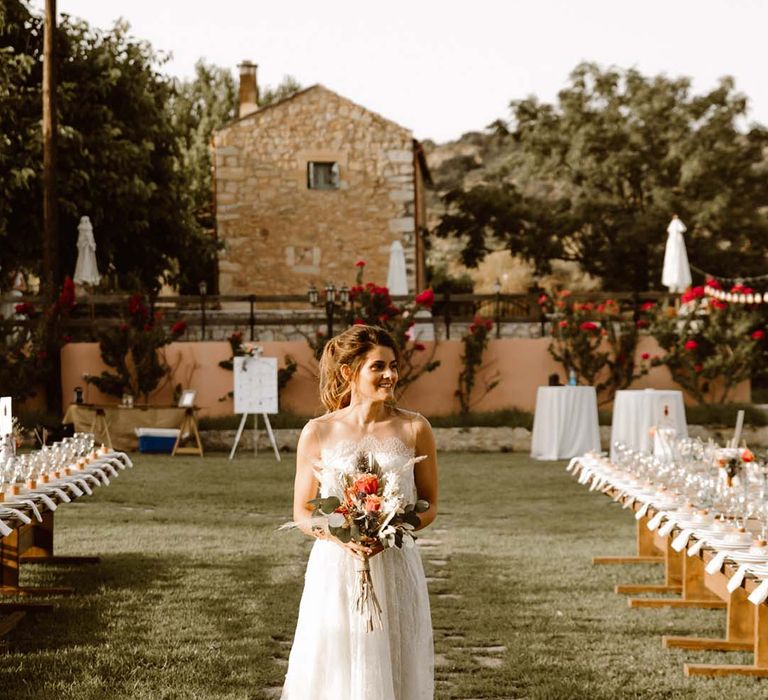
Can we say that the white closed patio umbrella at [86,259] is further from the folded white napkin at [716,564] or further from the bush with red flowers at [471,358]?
the folded white napkin at [716,564]

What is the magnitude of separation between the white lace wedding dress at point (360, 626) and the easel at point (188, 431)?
14.0m

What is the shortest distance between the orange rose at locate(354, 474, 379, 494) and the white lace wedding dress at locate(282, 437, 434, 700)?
14cm

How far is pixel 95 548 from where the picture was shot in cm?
971

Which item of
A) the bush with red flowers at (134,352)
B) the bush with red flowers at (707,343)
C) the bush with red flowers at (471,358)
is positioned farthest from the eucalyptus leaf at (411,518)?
the bush with red flowers at (707,343)

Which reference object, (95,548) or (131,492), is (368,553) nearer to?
(95,548)

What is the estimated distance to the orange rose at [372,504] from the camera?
3697 mm

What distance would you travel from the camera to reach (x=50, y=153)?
20.4 meters

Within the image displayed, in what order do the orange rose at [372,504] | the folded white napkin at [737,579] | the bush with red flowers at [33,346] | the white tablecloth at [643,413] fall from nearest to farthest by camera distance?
the orange rose at [372,504] → the folded white napkin at [737,579] → the white tablecloth at [643,413] → the bush with red flowers at [33,346]

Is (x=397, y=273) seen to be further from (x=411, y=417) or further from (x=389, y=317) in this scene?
(x=411, y=417)

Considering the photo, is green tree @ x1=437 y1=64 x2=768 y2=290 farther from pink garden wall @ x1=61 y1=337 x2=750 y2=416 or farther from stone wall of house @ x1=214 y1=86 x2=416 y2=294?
pink garden wall @ x1=61 y1=337 x2=750 y2=416

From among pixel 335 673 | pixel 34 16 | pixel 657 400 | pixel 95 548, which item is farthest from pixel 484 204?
pixel 335 673

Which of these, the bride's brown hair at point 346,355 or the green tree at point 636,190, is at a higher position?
the green tree at point 636,190

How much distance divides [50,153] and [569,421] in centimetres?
919

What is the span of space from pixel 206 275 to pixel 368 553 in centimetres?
2776
